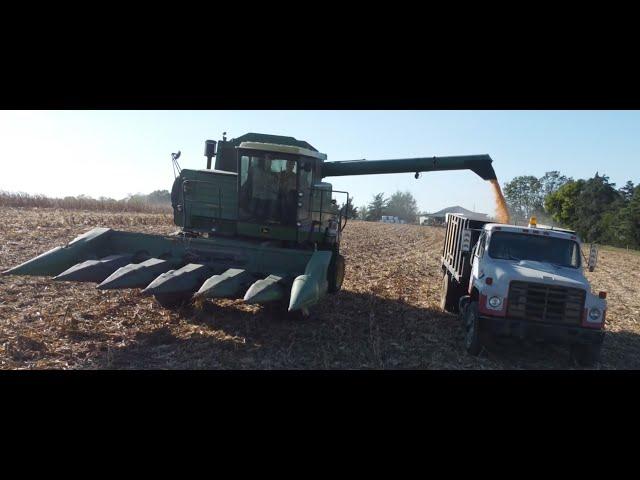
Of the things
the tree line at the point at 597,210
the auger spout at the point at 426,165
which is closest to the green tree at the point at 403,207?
the tree line at the point at 597,210

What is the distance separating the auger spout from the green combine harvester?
1.82 meters

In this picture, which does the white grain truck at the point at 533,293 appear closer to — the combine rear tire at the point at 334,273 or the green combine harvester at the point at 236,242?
the combine rear tire at the point at 334,273

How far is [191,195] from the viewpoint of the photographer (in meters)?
9.43

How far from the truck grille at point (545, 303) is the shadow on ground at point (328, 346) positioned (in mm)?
843

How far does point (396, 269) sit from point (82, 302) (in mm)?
9983

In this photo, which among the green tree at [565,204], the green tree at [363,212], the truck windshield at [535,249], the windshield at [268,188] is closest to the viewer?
the truck windshield at [535,249]

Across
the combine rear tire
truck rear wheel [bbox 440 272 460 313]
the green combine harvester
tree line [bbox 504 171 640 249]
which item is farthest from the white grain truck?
tree line [bbox 504 171 640 249]

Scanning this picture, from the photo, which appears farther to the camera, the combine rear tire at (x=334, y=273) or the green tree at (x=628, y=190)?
the green tree at (x=628, y=190)

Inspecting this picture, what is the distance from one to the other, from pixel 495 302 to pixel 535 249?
161 cm

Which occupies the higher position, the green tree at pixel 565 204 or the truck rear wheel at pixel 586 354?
the green tree at pixel 565 204

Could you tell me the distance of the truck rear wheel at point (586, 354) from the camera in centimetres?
745

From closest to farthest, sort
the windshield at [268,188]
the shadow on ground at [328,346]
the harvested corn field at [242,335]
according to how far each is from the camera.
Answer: the harvested corn field at [242,335]
the shadow on ground at [328,346]
the windshield at [268,188]

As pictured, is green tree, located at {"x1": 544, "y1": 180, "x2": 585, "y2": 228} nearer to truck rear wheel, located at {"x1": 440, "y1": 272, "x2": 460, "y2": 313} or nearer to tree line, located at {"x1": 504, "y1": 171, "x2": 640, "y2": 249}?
tree line, located at {"x1": 504, "y1": 171, "x2": 640, "y2": 249}

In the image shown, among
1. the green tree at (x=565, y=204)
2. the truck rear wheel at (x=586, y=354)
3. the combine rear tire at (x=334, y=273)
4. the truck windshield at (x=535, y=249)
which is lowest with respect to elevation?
the truck rear wheel at (x=586, y=354)
